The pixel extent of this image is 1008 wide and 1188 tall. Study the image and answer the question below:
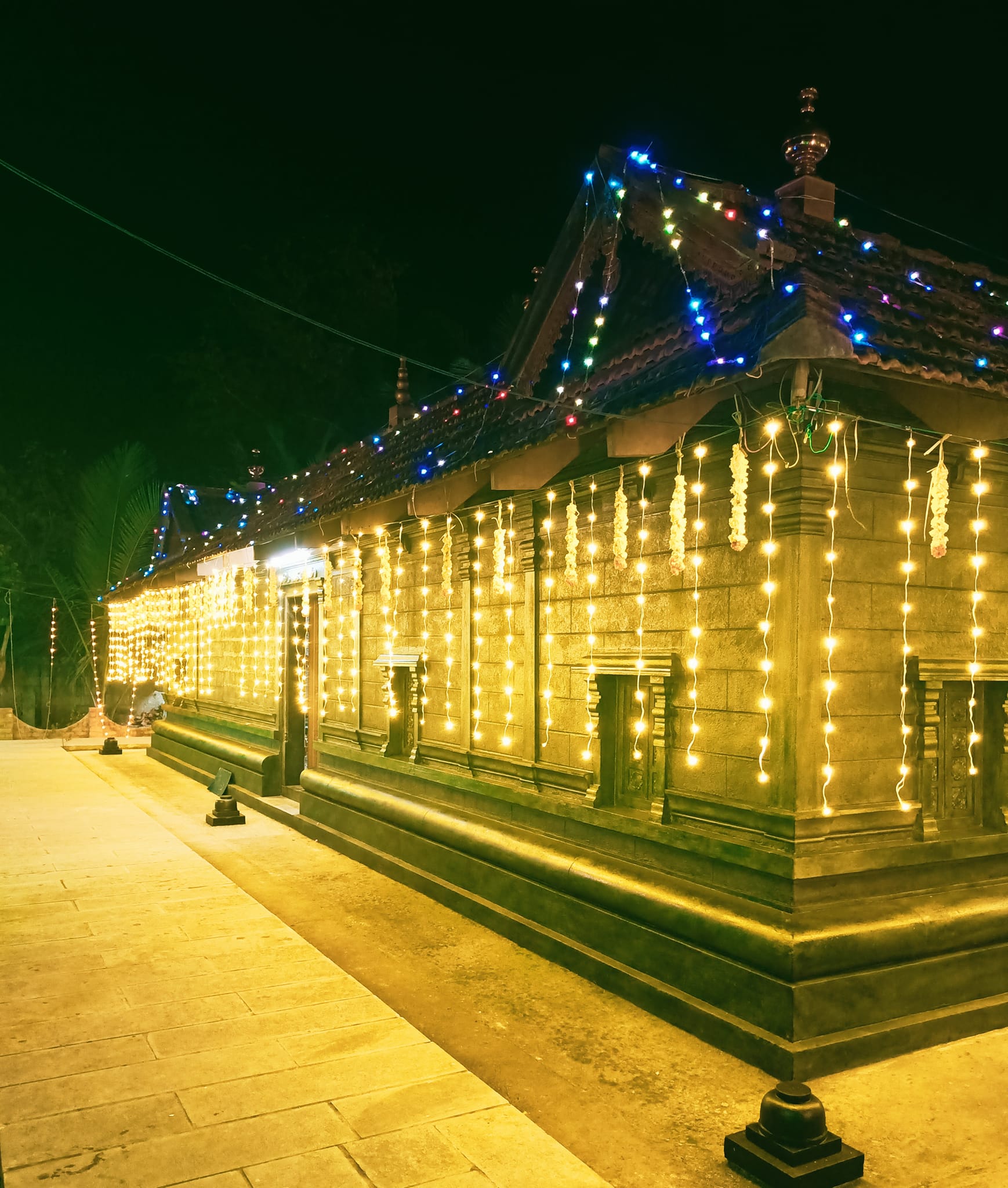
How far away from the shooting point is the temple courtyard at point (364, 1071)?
165 inches

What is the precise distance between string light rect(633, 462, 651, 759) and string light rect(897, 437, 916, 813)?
1.86 meters

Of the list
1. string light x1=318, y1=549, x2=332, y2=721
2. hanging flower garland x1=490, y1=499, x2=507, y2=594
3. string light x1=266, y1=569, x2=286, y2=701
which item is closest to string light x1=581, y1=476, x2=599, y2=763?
hanging flower garland x1=490, y1=499, x2=507, y2=594

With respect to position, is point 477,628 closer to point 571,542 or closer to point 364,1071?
point 571,542

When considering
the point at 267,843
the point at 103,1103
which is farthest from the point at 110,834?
the point at 103,1103

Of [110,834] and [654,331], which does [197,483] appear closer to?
[110,834]

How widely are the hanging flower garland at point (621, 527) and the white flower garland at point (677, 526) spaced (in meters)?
0.51

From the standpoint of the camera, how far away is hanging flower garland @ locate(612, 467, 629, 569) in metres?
7.02

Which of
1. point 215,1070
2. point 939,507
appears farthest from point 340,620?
point 939,507

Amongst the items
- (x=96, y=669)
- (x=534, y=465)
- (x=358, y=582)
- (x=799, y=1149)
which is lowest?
(x=799, y=1149)

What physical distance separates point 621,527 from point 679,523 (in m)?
0.73

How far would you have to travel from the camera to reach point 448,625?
390 inches

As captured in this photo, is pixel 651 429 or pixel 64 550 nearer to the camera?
pixel 651 429

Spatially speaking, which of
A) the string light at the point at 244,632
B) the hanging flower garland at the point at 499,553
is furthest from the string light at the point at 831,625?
the string light at the point at 244,632

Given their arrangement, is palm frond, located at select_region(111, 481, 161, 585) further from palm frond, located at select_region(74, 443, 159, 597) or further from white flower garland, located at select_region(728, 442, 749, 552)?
white flower garland, located at select_region(728, 442, 749, 552)
